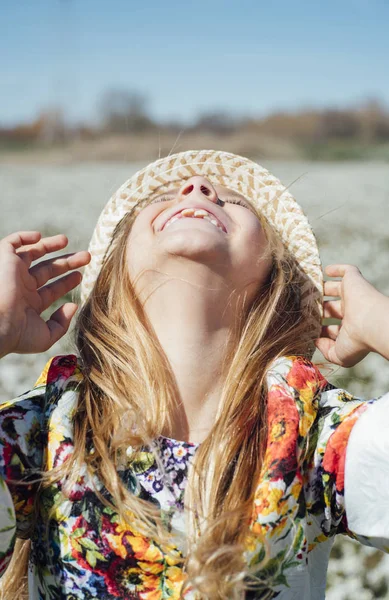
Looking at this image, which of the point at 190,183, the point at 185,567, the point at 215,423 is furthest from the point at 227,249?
the point at 185,567

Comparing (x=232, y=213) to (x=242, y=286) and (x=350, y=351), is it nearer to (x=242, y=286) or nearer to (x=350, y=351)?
(x=242, y=286)

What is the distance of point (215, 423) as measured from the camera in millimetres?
2283

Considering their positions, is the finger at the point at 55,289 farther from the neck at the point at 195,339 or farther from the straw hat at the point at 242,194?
the neck at the point at 195,339

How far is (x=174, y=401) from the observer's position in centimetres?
236

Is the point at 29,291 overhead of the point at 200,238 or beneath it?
beneath

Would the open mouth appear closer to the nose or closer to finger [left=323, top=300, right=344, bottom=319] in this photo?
the nose

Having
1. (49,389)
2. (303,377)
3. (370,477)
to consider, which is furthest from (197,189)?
(370,477)

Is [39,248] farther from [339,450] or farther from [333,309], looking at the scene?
[339,450]

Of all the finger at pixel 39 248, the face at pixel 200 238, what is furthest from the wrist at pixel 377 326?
the finger at pixel 39 248

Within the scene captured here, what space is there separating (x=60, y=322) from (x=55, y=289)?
0.13 meters

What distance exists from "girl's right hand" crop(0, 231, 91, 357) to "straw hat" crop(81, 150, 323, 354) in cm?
19

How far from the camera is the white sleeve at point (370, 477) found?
2.05 meters

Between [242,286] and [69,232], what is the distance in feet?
23.5

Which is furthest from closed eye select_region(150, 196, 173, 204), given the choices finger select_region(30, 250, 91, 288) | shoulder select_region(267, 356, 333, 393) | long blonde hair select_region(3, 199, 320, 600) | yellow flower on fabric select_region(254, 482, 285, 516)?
yellow flower on fabric select_region(254, 482, 285, 516)
